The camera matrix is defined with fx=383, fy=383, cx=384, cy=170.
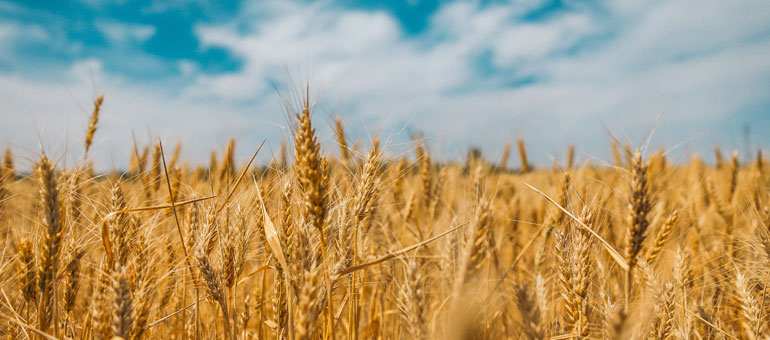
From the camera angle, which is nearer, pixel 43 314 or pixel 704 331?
pixel 43 314

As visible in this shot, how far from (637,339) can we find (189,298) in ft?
8.63

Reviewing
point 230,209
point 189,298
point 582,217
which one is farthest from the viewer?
point 189,298

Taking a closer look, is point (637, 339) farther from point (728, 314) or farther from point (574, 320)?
point (728, 314)

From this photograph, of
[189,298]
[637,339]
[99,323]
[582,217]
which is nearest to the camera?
[99,323]

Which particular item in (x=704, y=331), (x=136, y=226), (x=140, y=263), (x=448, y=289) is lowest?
(x=704, y=331)

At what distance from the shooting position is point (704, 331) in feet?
6.69

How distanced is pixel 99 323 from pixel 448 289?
1.20 m

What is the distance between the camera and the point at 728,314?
107 inches

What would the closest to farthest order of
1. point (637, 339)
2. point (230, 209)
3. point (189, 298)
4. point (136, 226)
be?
point (637, 339) < point (136, 226) < point (230, 209) < point (189, 298)

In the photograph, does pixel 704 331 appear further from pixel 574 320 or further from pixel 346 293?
pixel 346 293

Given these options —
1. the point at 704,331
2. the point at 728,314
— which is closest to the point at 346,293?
the point at 704,331

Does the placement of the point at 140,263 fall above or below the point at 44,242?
below

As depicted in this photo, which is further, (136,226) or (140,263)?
(136,226)

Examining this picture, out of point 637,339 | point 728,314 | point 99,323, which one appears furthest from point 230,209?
point 728,314
